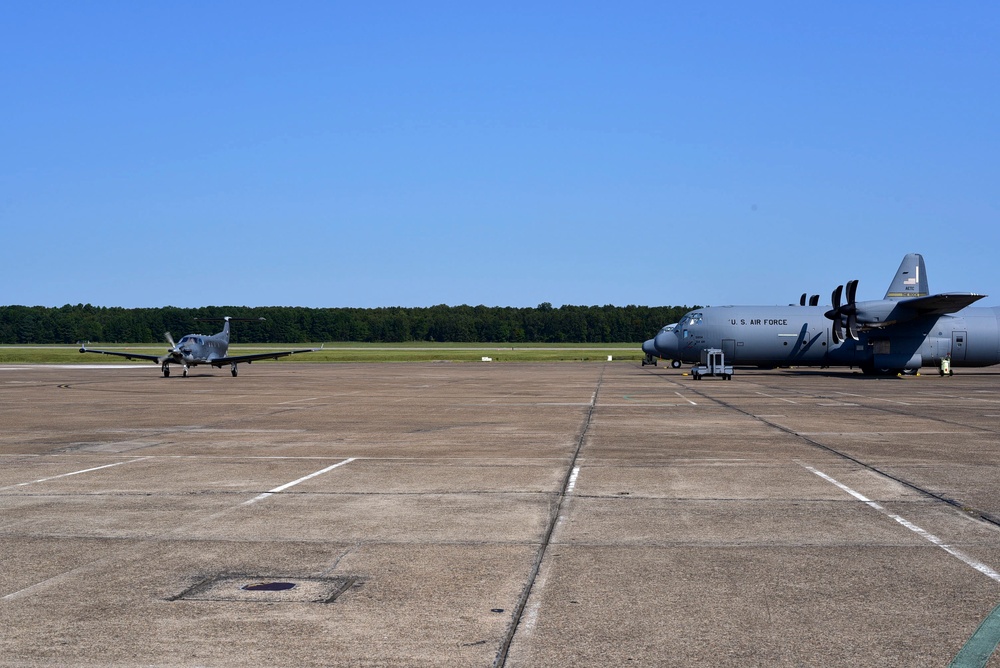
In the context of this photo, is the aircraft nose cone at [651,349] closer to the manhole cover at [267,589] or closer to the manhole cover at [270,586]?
the manhole cover at [267,589]

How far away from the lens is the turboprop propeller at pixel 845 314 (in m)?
51.0

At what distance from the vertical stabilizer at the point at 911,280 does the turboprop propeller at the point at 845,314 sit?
3.28m

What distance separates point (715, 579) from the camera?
7941mm

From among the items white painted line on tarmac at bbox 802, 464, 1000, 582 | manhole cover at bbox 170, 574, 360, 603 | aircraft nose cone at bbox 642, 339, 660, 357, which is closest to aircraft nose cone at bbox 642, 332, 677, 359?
aircraft nose cone at bbox 642, 339, 660, 357

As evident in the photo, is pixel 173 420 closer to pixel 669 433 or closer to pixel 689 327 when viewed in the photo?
pixel 669 433

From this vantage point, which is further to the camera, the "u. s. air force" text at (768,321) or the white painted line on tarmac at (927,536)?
the "u. s. air force" text at (768,321)

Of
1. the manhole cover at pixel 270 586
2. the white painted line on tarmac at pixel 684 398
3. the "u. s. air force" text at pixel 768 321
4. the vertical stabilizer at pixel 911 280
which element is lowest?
the white painted line on tarmac at pixel 684 398

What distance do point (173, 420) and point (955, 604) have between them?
2255 centimetres

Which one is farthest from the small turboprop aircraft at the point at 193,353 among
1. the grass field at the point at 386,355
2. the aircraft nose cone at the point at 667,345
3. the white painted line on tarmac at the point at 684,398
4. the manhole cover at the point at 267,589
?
the manhole cover at the point at 267,589

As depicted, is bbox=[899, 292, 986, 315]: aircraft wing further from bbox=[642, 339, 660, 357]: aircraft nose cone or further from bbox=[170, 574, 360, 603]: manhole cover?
bbox=[170, 574, 360, 603]: manhole cover

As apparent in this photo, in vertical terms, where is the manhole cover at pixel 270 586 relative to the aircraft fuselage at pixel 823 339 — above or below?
below

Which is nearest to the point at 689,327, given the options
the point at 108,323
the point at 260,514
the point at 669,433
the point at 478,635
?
the point at 669,433

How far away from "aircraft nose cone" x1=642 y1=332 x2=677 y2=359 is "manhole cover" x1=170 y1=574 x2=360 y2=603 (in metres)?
50.3

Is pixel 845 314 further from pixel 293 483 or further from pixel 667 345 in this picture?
pixel 293 483
